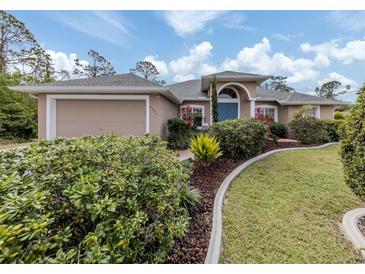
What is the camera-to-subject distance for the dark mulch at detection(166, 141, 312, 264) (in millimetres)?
2934

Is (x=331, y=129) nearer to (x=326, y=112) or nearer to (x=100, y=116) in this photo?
(x=326, y=112)

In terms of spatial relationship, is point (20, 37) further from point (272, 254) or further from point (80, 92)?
A: point (272, 254)

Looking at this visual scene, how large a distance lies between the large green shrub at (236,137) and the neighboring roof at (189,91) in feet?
21.6

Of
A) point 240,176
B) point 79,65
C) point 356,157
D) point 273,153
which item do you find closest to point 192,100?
point 273,153

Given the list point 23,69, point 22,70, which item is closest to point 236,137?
point 22,70

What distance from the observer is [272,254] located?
3.13 m

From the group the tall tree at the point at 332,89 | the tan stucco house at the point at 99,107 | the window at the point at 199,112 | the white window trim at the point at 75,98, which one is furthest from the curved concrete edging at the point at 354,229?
the tall tree at the point at 332,89

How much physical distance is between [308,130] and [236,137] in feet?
27.5

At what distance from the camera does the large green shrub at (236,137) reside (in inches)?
318

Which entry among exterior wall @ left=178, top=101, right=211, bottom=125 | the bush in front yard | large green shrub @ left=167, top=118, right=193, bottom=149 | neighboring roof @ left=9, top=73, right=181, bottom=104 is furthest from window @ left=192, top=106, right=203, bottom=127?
the bush in front yard

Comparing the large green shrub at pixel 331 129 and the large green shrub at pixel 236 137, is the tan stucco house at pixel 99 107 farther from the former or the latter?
the large green shrub at pixel 331 129

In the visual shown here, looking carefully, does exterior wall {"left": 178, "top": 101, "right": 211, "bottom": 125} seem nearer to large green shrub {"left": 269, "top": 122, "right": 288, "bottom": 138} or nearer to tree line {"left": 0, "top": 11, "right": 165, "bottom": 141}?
large green shrub {"left": 269, "top": 122, "right": 288, "bottom": 138}

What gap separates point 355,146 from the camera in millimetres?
3918

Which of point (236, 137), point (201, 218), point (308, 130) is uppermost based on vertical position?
point (308, 130)
